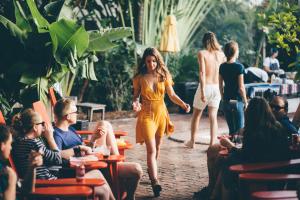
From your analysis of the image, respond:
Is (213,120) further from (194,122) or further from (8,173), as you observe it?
(8,173)

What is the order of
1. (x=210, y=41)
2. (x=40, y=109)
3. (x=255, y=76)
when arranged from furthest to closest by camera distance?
(x=255, y=76), (x=210, y=41), (x=40, y=109)

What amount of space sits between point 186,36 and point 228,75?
9180 mm

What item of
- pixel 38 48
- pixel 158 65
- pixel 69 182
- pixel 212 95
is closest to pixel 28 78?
pixel 38 48

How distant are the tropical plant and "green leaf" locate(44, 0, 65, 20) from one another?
0.02 meters

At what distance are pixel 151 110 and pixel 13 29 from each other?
1.90 m

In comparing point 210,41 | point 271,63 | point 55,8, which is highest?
point 55,8

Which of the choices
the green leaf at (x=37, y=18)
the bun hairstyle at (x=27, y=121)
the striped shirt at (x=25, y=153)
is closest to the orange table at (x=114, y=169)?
the striped shirt at (x=25, y=153)

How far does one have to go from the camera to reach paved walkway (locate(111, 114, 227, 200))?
765 centimetres

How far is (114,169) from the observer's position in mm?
6379

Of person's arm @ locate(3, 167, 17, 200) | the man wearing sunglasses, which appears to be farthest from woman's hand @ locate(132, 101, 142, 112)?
person's arm @ locate(3, 167, 17, 200)

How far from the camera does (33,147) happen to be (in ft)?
18.4

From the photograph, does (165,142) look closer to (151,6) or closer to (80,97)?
(80,97)

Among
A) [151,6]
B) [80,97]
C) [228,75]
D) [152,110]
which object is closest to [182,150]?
[228,75]

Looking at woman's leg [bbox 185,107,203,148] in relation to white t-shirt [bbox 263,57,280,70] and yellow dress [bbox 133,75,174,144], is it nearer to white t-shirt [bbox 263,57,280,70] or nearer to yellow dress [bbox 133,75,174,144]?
yellow dress [bbox 133,75,174,144]
